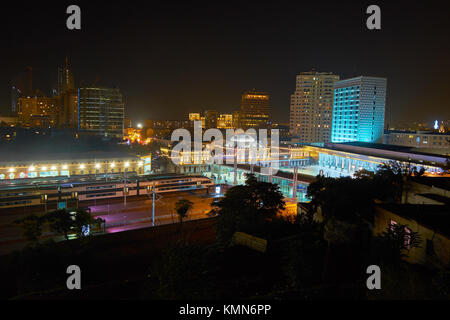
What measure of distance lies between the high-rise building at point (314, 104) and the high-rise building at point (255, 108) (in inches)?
1093

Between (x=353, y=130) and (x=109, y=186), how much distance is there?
35.6 m

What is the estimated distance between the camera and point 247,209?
29.1 feet

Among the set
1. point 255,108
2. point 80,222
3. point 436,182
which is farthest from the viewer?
point 255,108

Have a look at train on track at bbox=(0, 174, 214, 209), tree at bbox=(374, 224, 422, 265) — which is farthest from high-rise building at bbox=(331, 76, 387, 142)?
tree at bbox=(374, 224, 422, 265)

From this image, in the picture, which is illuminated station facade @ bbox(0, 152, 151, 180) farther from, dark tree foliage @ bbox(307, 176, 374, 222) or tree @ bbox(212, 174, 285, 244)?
dark tree foliage @ bbox(307, 176, 374, 222)

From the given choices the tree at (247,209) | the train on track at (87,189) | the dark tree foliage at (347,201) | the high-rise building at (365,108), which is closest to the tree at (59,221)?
the tree at (247,209)

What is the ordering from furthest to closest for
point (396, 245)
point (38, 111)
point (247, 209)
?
point (38, 111), point (247, 209), point (396, 245)

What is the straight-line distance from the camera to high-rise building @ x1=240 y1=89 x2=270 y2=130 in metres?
83.9

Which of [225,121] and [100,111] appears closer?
[100,111]

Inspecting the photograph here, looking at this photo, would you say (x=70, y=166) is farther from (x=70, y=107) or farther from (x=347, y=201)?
(x=70, y=107)

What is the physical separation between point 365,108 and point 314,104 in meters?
10.6

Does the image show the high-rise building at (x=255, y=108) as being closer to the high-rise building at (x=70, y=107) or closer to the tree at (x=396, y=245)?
the high-rise building at (x=70, y=107)

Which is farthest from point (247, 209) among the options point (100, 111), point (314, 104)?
point (314, 104)

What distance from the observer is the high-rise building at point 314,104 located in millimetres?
54312
